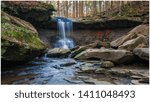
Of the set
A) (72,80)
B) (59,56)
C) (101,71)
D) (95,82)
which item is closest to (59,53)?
(59,56)

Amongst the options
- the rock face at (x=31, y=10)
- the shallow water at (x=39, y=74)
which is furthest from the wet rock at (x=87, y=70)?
the rock face at (x=31, y=10)

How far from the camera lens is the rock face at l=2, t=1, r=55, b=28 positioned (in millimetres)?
11051

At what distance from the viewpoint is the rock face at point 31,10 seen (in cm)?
1105

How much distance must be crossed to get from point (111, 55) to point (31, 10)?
255 inches

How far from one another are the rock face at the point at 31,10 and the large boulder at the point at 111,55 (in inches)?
168

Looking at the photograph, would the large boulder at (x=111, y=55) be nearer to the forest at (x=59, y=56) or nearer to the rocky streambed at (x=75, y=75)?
the forest at (x=59, y=56)

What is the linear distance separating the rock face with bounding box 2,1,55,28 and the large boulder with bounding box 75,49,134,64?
4.27 m

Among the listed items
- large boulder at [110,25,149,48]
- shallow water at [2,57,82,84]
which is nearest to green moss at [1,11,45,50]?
shallow water at [2,57,82,84]

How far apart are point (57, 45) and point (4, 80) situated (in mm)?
9779

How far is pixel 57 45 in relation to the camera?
50.5 feet

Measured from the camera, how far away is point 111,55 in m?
8.04

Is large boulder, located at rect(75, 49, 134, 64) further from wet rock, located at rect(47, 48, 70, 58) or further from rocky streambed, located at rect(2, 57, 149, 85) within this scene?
wet rock, located at rect(47, 48, 70, 58)

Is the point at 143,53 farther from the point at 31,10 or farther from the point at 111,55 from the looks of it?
the point at 31,10

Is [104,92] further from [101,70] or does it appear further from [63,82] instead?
[101,70]
